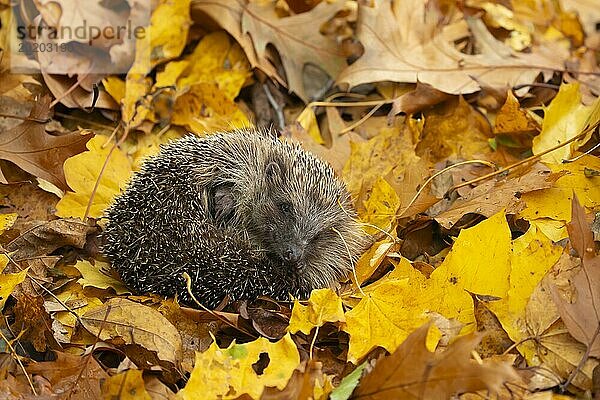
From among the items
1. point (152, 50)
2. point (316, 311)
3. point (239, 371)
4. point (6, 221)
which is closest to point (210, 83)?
point (152, 50)

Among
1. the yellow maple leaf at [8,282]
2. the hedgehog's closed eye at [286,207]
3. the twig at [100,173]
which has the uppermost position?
the hedgehog's closed eye at [286,207]

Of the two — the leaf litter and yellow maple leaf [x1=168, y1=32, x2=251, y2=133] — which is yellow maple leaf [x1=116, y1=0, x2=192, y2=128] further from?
yellow maple leaf [x1=168, y1=32, x2=251, y2=133]

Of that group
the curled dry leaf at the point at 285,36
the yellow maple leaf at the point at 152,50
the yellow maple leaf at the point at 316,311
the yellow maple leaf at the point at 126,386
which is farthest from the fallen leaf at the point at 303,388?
the curled dry leaf at the point at 285,36

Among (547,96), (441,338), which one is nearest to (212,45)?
(547,96)

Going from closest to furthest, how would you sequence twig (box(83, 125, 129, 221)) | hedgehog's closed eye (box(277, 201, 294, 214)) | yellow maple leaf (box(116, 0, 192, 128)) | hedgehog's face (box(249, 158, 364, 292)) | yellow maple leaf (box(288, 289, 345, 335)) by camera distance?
yellow maple leaf (box(288, 289, 345, 335))
hedgehog's face (box(249, 158, 364, 292))
hedgehog's closed eye (box(277, 201, 294, 214))
twig (box(83, 125, 129, 221))
yellow maple leaf (box(116, 0, 192, 128))

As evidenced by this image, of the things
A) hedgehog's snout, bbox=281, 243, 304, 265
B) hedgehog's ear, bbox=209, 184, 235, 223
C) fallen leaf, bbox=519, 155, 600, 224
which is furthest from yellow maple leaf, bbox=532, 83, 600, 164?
hedgehog's ear, bbox=209, 184, 235, 223

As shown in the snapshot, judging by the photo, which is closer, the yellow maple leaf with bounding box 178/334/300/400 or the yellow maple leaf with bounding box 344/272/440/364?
the yellow maple leaf with bounding box 178/334/300/400

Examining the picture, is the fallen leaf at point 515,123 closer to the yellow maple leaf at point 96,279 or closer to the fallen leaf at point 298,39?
the fallen leaf at point 298,39
